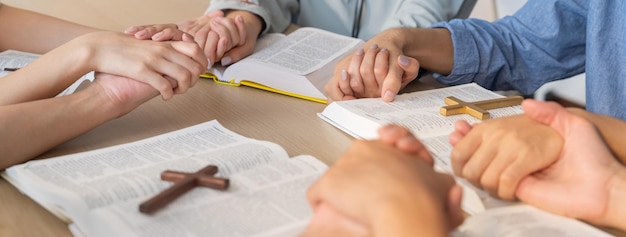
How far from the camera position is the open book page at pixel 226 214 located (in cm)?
67

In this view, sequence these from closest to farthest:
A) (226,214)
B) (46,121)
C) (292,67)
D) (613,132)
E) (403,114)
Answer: (226,214), (613,132), (46,121), (403,114), (292,67)

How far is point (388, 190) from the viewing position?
19.3 inches

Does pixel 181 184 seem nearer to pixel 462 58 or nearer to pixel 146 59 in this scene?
pixel 146 59

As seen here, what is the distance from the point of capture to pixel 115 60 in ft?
3.32

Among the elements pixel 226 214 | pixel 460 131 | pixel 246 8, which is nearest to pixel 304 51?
pixel 246 8

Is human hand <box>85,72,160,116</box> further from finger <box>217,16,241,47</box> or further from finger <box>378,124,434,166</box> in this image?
finger <box>378,124,434,166</box>

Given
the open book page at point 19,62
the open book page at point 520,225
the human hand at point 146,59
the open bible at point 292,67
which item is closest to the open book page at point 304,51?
the open bible at point 292,67

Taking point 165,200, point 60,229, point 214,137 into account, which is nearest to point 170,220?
point 165,200

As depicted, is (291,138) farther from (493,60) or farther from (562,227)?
(493,60)

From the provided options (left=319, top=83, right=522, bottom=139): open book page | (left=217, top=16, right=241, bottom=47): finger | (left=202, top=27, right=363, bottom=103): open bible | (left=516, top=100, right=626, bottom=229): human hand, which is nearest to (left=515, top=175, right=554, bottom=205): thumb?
(left=516, top=100, right=626, bottom=229): human hand

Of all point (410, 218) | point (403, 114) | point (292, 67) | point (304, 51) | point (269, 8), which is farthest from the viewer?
point (269, 8)

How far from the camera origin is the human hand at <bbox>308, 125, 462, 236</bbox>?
477 mm

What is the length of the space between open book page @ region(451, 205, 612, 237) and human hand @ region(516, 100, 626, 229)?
15mm

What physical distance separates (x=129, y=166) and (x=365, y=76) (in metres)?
0.43
